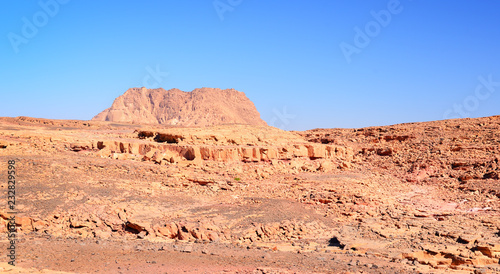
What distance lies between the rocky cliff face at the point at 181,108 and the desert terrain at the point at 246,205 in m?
44.1

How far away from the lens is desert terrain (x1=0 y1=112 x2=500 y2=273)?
9930mm

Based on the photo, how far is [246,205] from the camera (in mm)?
14570

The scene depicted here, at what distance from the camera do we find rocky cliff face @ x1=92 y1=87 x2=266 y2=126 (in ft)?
223

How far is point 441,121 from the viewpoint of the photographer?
101 ft

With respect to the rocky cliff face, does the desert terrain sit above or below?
below

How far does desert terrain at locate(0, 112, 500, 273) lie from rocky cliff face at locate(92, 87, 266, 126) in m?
44.1

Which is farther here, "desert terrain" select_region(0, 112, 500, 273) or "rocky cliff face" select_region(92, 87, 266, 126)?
"rocky cliff face" select_region(92, 87, 266, 126)

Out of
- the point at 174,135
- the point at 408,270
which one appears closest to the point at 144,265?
the point at 408,270

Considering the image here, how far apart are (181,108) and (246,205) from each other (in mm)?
57866

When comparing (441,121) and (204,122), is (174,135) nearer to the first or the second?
(441,121)

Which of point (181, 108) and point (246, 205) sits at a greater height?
point (181, 108)

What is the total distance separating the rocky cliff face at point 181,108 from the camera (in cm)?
6806

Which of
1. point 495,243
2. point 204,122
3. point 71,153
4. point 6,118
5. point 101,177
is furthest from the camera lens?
point 204,122

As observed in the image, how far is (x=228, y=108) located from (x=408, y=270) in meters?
62.6
